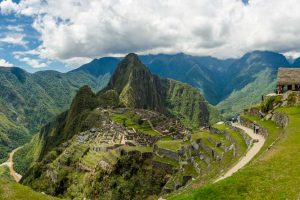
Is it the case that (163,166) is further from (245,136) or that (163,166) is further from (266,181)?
(266,181)

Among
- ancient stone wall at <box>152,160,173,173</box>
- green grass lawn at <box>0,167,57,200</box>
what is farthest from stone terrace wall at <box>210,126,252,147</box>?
green grass lawn at <box>0,167,57,200</box>

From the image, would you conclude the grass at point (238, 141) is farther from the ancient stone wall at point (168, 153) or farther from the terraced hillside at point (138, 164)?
the ancient stone wall at point (168, 153)

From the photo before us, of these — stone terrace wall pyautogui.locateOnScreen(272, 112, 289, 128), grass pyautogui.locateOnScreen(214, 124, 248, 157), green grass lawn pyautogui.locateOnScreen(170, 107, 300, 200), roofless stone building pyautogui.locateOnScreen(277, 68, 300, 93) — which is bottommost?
grass pyautogui.locateOnScreen(214, 124, 248, 157)

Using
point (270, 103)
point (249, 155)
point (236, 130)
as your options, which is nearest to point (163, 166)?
point (236, 130)

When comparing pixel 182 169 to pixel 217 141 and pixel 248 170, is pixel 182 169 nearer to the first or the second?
pixel 217 141

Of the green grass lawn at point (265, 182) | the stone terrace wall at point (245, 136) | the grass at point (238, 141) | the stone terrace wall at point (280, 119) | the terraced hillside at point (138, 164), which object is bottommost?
the terraced hillside at point (138, 164)

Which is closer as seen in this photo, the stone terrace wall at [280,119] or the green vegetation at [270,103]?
the stone terrace wall at [280,119]

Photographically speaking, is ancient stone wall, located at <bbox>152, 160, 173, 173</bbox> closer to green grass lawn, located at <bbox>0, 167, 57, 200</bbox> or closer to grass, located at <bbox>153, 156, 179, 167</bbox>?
grass, located at <bbox>153, 156, 179, 167</bbox>

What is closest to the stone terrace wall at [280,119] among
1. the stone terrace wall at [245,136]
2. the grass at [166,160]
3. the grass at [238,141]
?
the stone terrace wall at [245,136]

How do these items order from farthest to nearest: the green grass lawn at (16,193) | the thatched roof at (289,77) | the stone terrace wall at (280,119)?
the thatched roof at (289,77) → the stone terrace wall at (280,119) → the green grass lawn at (16,193)
